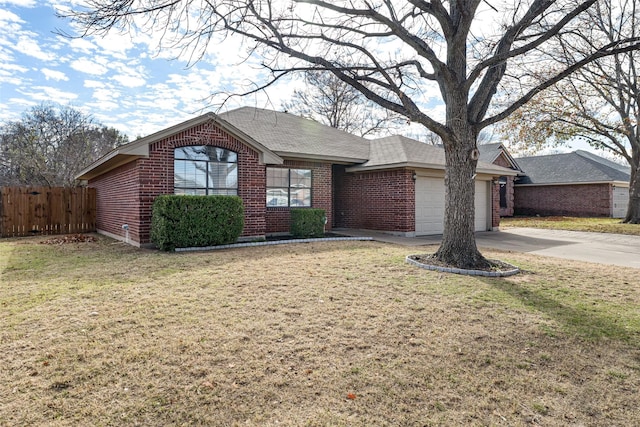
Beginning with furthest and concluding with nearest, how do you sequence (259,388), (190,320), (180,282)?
1. (180,282)
2. (190,320)
3. (259,388)

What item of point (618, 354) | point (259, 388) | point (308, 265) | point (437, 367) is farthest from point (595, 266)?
point (259, 388)

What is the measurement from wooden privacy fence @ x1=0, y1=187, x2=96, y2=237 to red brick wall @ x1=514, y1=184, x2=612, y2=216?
28277 mm

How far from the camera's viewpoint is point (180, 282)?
5.57 metres

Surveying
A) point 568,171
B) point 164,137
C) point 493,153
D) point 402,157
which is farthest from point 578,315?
point 568,171

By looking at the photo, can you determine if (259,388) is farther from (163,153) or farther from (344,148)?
(344,148)

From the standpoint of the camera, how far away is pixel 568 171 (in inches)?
1056

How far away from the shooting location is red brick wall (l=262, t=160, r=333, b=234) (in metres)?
12.2

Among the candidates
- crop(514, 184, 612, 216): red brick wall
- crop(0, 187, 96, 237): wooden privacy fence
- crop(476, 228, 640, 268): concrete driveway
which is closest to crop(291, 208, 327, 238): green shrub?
crop(476, 228, 640, 268): concrete driveway

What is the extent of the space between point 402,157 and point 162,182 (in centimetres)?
772

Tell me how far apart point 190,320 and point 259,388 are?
1594 millimetres

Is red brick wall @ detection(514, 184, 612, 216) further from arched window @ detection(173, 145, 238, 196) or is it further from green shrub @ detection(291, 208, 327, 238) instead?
arched window @ detection(173, 145, 238, 196)

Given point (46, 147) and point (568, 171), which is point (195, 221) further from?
point (568, 171)

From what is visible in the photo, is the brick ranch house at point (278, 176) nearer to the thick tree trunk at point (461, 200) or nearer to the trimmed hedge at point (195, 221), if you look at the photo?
the trimmed hedge at point (195, 221)

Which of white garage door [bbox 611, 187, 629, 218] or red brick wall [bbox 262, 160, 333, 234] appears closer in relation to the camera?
red brick wall [bbox 262, 160, 333, 234]
